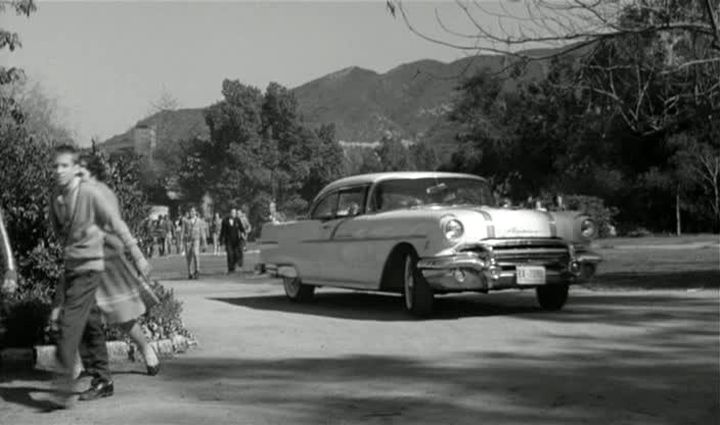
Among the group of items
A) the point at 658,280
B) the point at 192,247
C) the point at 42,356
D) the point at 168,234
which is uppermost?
the point at 168,234

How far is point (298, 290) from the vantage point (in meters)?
15.3

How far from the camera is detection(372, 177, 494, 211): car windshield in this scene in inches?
527

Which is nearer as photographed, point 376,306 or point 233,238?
point 376,306

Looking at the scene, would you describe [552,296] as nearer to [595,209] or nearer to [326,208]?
[326,208]

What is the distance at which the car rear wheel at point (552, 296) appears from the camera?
12875mm

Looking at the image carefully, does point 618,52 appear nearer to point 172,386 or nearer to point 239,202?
point 172,386

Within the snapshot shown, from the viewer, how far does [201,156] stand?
Answer: 101438 mm

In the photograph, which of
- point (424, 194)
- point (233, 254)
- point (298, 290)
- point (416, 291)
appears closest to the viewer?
point (416, 291)

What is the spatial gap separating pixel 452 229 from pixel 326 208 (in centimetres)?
323

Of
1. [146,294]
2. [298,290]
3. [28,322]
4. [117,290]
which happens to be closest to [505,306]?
[298,290]

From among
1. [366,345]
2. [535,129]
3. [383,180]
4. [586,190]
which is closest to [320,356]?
[366,345]

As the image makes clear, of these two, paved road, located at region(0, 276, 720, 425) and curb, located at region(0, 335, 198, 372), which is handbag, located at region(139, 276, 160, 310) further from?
curb, located at region(0, 335, 198, 372)

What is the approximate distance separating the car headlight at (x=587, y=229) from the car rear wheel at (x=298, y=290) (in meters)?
4.17

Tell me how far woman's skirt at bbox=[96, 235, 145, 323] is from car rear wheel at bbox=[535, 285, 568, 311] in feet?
20.5
